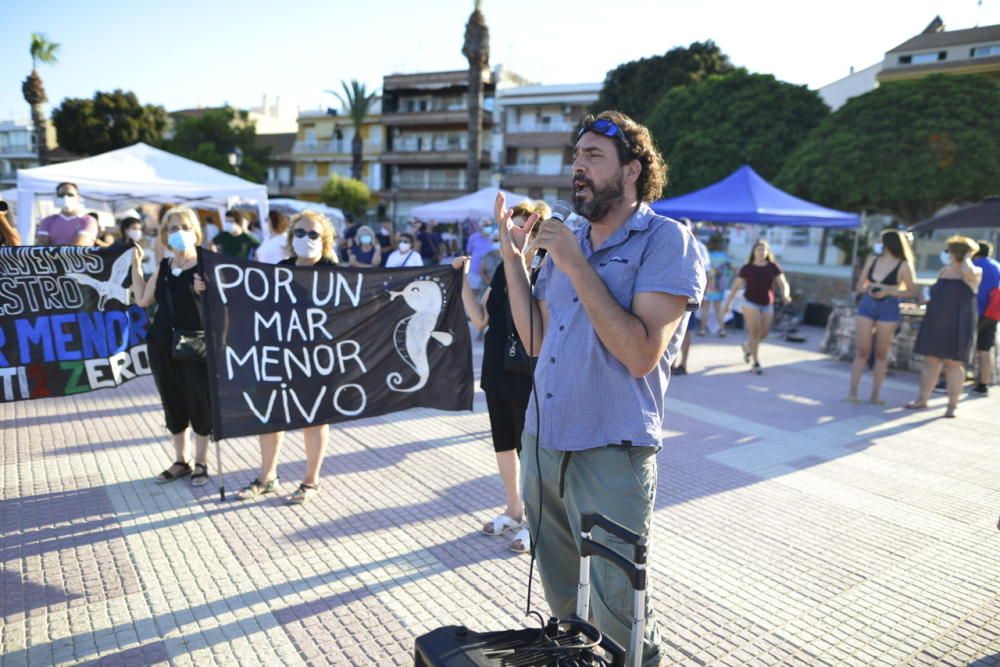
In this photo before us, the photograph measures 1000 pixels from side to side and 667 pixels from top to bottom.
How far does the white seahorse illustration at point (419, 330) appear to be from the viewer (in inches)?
182

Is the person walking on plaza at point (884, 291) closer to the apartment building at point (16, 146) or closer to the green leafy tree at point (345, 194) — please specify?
the green leafy tree at point (345, 194)

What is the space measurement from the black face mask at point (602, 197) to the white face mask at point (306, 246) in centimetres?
269

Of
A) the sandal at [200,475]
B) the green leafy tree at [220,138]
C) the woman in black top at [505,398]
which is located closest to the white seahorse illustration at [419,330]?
the woman in black top at [505,398]

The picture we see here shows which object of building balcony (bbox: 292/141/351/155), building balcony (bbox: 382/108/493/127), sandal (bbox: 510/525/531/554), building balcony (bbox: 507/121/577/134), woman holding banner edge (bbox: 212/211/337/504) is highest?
building balcony (bbox: 382/108/493/127)

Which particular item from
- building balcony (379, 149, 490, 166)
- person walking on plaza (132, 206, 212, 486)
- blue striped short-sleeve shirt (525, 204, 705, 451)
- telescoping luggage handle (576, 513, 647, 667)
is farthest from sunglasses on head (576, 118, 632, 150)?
building balcony (379, 149, 490, 166)

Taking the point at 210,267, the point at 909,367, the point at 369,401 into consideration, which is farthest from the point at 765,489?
the point at 909,367

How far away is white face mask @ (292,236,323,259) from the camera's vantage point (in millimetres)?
4270

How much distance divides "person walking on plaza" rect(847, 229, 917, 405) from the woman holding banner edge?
5975mm

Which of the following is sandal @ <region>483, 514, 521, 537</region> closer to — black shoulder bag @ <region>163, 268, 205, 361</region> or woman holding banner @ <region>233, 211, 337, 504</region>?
woman holding banner @ <region>233, 211, 337, 504</region>

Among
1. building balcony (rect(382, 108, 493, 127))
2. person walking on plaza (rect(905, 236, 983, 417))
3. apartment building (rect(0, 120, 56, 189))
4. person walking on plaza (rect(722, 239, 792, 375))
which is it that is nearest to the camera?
person walking on plaza (rect(905, 236, 983, 417))

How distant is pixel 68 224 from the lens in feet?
23.5

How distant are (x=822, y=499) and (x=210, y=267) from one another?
→ 4560mm

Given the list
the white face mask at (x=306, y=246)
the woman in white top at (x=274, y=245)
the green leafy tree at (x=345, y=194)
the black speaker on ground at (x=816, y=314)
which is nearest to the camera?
the white face mask at (x=306, y=246)

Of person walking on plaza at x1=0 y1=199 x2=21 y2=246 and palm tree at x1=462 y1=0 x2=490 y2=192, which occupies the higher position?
palm tree at x1=462 y1=0 x2=490 y2=192
